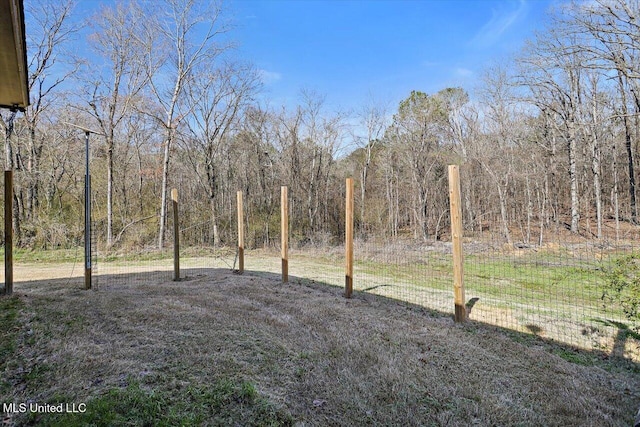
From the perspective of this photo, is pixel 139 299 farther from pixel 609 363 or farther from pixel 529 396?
pixel 609 363

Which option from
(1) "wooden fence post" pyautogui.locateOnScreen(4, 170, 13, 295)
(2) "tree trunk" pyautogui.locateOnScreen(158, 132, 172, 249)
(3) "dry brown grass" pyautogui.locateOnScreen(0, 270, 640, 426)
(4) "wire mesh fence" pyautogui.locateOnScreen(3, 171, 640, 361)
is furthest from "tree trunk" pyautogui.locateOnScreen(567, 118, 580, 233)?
(1) "wooden fence post" pyautogui.locateOnScreen(4, 170, 13, 295)

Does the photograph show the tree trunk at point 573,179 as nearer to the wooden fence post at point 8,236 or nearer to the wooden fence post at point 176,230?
the wooden fence post at point 176,230

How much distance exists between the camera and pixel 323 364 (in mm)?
2705

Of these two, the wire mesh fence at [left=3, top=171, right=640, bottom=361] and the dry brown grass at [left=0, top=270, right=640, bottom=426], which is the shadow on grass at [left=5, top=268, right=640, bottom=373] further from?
the dry brown grass at [left=0, top=270, right=640, bottom=426]

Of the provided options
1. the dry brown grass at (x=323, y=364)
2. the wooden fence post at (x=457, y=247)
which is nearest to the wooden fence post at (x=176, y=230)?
the dry brown grass at (x=323, y=364)

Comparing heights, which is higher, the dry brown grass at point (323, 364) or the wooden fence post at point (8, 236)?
the wooden fence post at point (8, 236)

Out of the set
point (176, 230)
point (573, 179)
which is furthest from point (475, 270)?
point (573, 179)

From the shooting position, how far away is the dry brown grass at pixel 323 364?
2.13 m

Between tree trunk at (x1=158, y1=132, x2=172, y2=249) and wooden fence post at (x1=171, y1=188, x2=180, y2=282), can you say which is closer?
wooden fence post at (x1=171, y1=188, x2=180, y2=282)

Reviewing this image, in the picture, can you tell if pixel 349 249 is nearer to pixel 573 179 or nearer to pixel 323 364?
pixel 323 364

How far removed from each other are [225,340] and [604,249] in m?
6.25

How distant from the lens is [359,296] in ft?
17.5

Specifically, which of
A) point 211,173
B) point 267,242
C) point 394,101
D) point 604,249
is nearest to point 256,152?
point 211,173

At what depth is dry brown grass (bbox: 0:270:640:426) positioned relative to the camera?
2.13 meters
